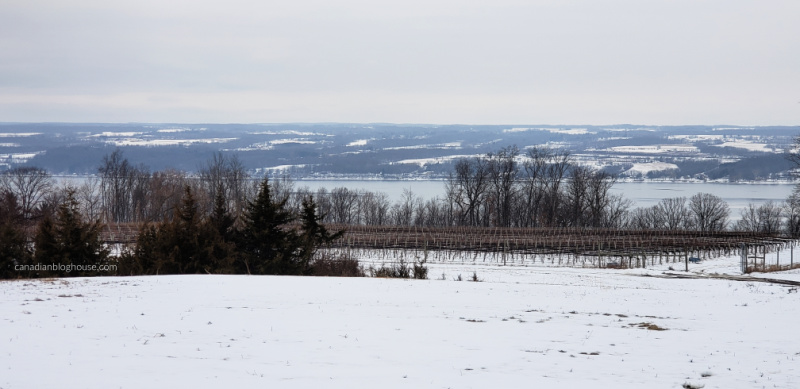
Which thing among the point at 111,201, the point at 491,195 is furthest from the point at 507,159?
the point at 111,201

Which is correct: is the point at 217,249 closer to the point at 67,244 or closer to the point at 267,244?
the point at 267,244

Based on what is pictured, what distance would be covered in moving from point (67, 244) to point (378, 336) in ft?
47.3

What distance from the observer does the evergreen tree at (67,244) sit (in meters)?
21.2

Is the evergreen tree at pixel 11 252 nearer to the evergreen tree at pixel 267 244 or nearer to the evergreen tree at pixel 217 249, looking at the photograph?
the evergreen tree at pixel 217 249

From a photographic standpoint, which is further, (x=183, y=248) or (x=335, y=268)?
(x=335, y=268)

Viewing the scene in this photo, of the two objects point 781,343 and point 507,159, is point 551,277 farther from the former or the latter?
point 507,159

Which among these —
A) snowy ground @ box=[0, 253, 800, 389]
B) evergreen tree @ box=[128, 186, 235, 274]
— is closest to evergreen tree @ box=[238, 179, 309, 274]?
evergreen tree @ box=[128, 186, 235, 274]

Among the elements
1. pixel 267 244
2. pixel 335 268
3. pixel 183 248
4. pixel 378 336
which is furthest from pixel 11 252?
pixel 378 336

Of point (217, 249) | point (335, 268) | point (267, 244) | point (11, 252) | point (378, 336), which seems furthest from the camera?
point (335, 268)

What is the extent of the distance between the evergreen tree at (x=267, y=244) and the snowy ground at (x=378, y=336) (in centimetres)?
628

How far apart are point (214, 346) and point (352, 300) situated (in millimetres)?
5642

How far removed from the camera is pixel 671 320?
13.9 meters

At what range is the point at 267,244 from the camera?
25.2 meters

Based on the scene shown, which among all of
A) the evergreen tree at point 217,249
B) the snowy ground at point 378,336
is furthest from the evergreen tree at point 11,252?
the evergreen tree at point 217,249
